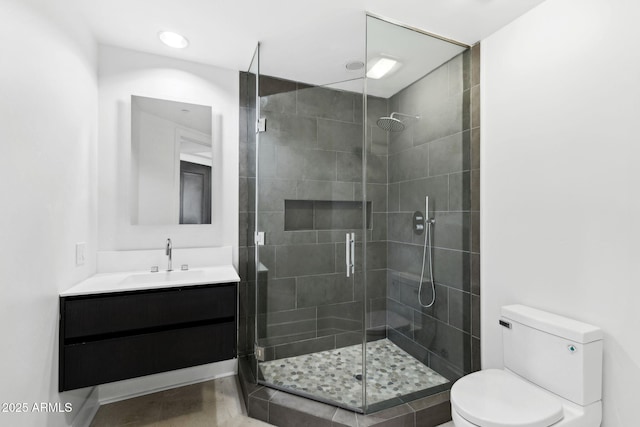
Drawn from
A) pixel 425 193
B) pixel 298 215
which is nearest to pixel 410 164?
pixel 425 193

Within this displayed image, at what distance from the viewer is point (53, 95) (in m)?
1.49

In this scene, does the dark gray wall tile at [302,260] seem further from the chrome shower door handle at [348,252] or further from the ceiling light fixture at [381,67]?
the ceiling light fixture at [381,67]

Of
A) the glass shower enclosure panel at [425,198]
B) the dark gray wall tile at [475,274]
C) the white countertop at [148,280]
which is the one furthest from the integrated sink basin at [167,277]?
the dark gray wall tile at [475,274]

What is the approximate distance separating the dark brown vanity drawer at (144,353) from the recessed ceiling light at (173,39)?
192 centimetres

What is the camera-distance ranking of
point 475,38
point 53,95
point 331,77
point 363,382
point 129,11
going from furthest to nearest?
point 331,77 < point 475,38 < point 363,382 < point 129,11 < point 53,95

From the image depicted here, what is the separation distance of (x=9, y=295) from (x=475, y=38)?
9.49 feet

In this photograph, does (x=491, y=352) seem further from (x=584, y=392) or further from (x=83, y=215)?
(x=83, y=215)

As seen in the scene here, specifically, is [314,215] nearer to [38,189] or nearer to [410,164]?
[410,164]

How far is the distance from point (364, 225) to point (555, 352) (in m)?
1.23

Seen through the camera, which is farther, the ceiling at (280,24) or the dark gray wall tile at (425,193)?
the dark gray wall tile at (425,193)

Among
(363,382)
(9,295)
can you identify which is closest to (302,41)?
(9,295)

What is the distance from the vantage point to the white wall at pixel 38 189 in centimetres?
115

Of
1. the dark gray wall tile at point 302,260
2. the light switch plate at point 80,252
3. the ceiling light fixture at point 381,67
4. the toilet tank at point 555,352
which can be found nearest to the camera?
the toilet tank at point 555,352

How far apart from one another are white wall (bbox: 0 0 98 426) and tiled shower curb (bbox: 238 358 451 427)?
3.45 ft
